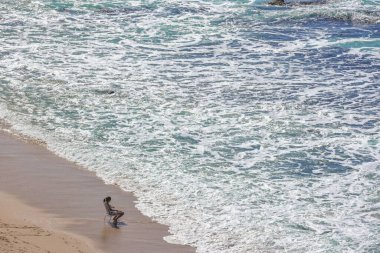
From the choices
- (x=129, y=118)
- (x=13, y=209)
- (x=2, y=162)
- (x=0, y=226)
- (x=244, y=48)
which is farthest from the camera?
(x=244, y=48)

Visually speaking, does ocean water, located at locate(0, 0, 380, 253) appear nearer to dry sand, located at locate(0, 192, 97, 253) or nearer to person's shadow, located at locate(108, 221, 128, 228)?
person's shadow, located at locate(108, 221, 128, 228)

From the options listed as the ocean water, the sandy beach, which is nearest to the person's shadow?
the sandy beach

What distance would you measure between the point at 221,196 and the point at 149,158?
8.17ft

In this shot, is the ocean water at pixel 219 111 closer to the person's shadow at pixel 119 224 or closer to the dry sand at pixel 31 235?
the person's shadow at pixel 119 224

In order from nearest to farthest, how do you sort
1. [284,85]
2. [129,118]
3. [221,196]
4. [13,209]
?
[13,209] < [221,196] < [129,118] < [284,85]

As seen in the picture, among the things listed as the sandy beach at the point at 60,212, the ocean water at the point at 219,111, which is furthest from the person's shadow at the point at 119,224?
the ocean water at the point at 219,111

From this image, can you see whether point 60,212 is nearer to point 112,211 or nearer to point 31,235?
point 112,211

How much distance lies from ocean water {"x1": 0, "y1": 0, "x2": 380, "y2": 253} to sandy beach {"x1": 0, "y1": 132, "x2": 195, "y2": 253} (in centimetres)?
41

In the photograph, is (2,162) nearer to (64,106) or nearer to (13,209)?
(13,209)

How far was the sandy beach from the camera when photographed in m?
12.7

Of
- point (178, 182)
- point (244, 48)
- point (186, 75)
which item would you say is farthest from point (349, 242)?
point (244, 48)

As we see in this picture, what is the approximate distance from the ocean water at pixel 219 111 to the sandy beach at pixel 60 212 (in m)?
0.41

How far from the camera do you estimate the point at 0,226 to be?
1286 cm

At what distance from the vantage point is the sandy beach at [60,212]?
41.6ft
